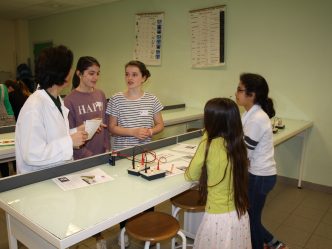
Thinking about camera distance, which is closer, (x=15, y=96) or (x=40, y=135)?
(x=40, y=135)

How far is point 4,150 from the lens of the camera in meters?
2.14

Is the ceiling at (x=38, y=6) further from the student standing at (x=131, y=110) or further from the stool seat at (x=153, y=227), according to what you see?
the stool seat at (x=153, y=227)

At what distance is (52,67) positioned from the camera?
4.74ft

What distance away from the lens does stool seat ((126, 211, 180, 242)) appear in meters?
1.50

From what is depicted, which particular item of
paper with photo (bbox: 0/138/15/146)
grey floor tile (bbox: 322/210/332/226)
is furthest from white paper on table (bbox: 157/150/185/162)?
grey floor tile (bbox: 322/210/332/226)

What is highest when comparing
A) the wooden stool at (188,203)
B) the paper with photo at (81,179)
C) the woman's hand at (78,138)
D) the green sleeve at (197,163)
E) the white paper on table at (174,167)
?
the woman's hand at (78,138)

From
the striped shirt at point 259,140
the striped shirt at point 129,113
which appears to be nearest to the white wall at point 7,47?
the striped shirt at point 129,113

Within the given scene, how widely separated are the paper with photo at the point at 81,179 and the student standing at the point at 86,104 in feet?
1.60

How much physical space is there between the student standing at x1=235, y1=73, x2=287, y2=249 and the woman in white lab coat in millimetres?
1045

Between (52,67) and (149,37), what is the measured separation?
3.54m

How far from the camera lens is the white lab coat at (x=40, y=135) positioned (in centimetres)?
136

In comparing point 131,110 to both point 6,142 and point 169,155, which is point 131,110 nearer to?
Answer: point 169,155

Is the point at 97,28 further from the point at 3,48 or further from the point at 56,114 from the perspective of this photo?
the point at 56,114

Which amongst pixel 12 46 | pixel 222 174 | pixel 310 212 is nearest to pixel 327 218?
pixel 310 212
